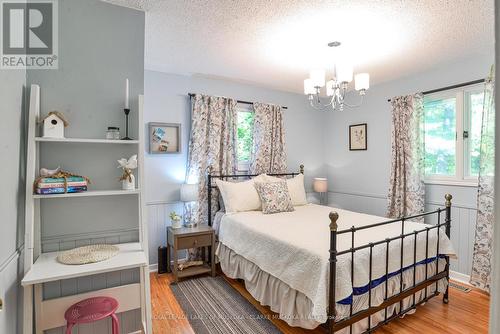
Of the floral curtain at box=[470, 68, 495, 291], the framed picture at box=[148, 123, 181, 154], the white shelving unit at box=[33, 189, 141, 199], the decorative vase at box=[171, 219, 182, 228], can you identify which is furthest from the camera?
the framed picture at box=[148, 123, 181, 154]

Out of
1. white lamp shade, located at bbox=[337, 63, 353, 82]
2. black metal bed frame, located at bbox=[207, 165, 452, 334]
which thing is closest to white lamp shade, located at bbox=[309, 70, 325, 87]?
white lamp shade, located at bbox=[337, 63, 353, 82]

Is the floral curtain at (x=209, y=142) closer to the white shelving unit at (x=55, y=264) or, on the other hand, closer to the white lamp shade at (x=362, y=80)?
the white shelving unit at (x=55, y=264)

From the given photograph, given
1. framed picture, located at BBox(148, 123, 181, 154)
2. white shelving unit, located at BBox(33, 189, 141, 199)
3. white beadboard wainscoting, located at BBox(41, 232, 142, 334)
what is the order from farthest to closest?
framed picture, located at BBox(148, 123, 181, 154)
white beadboard wainscoting, located at BBox(41, 232, 142, 334)
white shelving unit, located at BBox(33, 189, 141, 199)

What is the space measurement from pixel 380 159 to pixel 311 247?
2410mm

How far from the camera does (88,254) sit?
1.60 metres

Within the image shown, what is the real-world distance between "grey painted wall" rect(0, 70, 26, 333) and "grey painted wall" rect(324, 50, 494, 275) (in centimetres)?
386

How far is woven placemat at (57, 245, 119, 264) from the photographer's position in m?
1.53

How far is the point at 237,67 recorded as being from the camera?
3.11m

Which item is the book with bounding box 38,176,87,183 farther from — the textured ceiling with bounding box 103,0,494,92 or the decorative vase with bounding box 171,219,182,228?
the decorative vase with bounding box 171,219,182,228

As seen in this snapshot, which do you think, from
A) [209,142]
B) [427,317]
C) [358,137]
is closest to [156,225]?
[209,142]

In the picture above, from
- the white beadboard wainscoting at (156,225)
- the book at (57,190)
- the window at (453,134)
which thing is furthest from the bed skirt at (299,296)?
the book at (57,190)

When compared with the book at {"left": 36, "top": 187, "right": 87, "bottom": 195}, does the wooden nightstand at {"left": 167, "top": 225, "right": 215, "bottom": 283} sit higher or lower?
lower

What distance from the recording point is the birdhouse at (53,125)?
1.56 m

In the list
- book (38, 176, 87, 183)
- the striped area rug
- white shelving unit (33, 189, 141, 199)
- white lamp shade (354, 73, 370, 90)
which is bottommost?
the striped area rug
